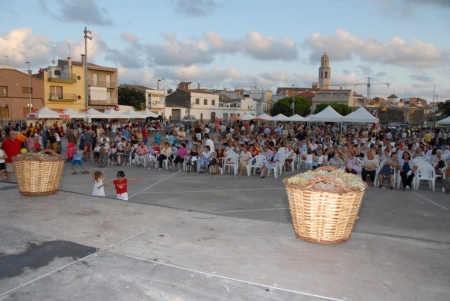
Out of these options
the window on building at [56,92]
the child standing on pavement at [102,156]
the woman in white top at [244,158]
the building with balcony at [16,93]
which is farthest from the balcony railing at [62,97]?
the woman in white top at [244,158]

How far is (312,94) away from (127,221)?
108316mm

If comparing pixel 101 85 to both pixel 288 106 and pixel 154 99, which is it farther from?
pixel 288 106

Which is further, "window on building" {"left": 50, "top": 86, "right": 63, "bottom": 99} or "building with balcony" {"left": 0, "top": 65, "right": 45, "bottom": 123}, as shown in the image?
"window on building" {"left": 50, "top": 86, "right": 63, "bottom": 99}

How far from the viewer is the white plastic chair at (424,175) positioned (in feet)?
37.2

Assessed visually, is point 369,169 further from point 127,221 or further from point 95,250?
point 95,250

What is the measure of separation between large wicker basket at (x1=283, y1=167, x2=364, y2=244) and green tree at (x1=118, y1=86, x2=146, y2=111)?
6018 centimetres

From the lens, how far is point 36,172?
686 centimetres

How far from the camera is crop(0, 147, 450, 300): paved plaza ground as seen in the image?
342 centimetres

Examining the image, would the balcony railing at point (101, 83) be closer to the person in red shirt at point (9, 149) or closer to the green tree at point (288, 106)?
the green tree at point (288, 106)

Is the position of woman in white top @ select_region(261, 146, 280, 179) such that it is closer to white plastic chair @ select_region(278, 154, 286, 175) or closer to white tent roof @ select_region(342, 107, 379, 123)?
white plastic chair @ select_region(278, 154, 286, 175)

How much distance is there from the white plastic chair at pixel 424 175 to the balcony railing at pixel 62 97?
157 ft

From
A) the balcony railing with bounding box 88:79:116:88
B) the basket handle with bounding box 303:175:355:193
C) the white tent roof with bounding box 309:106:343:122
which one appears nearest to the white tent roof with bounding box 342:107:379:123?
the white tent roof with bounding box 309:106:343:122

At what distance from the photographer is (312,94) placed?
10912 centimetres

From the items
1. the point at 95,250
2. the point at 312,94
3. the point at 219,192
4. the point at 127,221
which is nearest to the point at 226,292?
the point at 95,250
